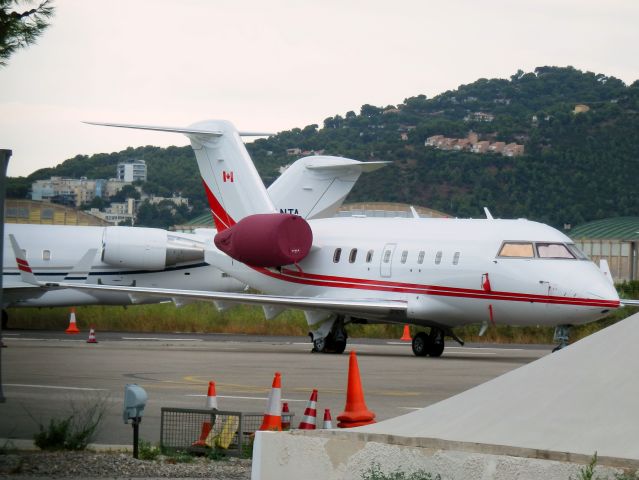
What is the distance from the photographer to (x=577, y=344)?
8.02 meters

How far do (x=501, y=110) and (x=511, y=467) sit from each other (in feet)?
415

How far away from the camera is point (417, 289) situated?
88.5 feet

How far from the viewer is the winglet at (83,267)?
1494 inches

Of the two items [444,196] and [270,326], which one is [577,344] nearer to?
[270,326]

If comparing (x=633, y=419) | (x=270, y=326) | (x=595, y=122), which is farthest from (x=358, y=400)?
(x=595, y=122)

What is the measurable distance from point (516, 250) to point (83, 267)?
55.8 ft

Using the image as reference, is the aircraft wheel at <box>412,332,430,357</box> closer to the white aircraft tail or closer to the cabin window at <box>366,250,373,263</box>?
the cabin window at <box>366,250,373,263</box>

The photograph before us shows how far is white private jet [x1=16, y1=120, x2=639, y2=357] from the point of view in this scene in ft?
81.2

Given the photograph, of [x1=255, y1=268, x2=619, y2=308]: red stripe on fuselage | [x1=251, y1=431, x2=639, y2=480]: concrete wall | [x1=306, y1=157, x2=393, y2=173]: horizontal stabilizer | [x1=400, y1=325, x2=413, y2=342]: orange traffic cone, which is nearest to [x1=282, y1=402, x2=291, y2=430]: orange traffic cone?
[x1=251, y1=431, x2=639, y2=480]: concrete wall

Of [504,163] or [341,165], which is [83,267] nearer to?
[341,165]

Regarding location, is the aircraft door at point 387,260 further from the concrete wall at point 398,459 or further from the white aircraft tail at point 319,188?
the concrete wall at point 398,459

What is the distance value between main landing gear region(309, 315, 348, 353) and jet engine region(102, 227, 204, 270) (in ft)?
46.1

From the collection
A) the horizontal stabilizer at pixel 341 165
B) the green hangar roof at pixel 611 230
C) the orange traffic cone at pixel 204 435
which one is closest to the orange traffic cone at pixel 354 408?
the orange traffic cone at pixel 204 435

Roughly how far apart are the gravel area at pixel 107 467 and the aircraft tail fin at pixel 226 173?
67.3ft
